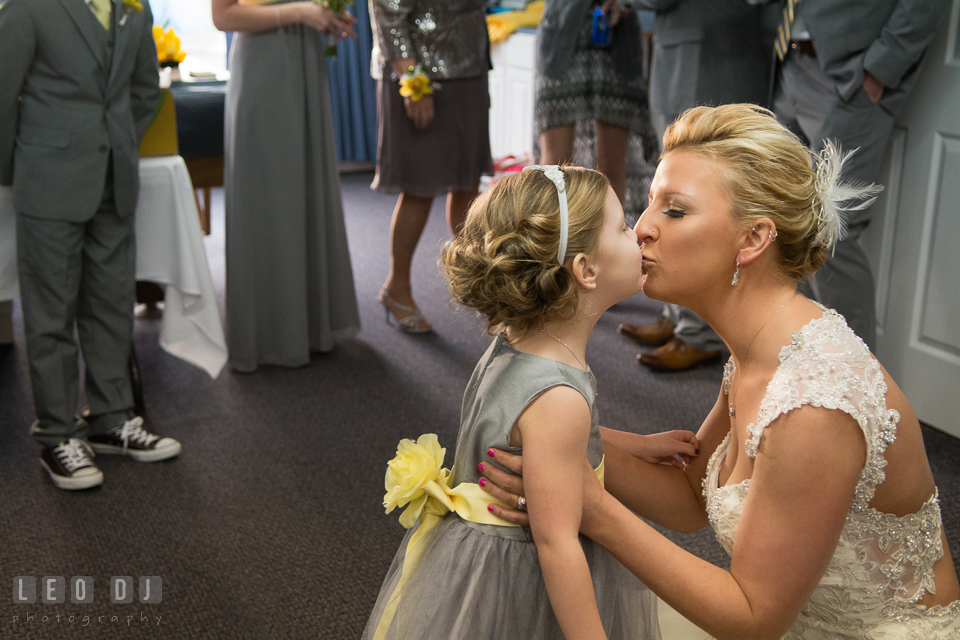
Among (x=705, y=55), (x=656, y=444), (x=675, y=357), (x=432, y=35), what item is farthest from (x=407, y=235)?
(x=656, y=444)

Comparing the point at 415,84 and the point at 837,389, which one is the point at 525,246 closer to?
the point at 837,389

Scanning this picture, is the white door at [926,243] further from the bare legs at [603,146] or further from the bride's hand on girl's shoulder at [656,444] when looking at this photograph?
the bride's hand on girl's shoulder at [656,444]

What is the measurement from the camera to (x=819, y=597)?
1154 millimetres

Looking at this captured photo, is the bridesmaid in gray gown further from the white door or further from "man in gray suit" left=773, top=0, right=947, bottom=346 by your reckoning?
the white door

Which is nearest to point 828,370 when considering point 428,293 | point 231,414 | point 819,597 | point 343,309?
point 819,597

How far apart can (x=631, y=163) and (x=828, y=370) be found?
322 cm

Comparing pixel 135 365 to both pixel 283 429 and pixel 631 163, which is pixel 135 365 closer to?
pixel 283 429

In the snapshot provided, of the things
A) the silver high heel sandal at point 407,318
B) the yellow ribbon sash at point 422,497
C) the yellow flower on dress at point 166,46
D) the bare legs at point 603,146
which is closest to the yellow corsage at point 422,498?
the yellow ribbon sash at point 422,497

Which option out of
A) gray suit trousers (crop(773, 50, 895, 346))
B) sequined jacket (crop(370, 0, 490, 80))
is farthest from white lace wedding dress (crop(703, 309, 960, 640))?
sequined jacket (crop(370, 0, 490, 80))

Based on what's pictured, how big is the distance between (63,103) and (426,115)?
1.32 metres

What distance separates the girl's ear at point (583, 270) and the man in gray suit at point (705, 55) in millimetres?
Answer: 1808

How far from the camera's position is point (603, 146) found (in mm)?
3447

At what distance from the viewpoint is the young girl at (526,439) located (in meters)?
1.03

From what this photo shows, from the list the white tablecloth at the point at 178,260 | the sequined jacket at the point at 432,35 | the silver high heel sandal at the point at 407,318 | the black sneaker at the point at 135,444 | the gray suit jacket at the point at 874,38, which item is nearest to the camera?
the gray suit jacket at the point at 874,38
